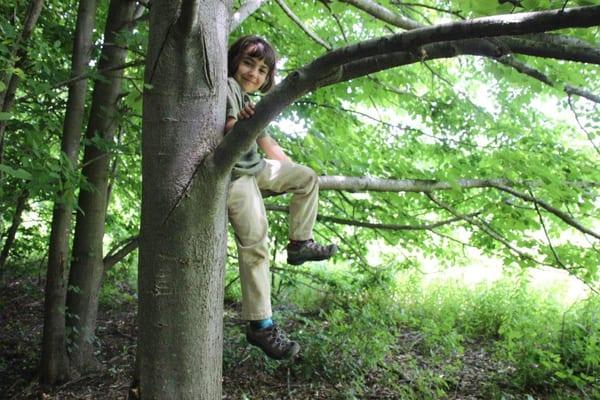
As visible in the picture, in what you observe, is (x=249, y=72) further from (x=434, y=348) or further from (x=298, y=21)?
(x=434, y=348)

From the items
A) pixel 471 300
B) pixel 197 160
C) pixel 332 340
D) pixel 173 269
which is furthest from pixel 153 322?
pixel 471 300

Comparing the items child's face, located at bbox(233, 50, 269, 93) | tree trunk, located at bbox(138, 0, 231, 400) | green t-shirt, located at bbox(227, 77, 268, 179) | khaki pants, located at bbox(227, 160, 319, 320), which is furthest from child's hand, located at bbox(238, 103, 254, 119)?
child's face, located at bbox(233, 50, 269, 93)

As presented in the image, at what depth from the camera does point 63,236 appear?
3.96m

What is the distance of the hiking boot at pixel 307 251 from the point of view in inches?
97.7

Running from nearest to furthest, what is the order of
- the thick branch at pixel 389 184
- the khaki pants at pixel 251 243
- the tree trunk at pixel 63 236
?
the khaki pants at pixel 251 243 < the thick branch at pixel 389 184 < the tree trunk at pixel 63 236

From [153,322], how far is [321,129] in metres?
3.13

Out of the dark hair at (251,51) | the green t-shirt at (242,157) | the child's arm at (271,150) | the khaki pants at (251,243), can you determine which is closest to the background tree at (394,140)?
the dark hair at (251,51)

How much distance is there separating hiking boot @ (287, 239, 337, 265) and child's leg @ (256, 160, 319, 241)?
4 centimetres

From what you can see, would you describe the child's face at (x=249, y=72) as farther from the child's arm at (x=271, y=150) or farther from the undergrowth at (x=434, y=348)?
the undergrowth at (x=434, y=348)

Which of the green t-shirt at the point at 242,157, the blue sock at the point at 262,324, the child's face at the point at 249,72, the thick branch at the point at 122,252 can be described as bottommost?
the blue sock at the point at 262,324

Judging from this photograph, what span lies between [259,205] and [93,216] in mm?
2513

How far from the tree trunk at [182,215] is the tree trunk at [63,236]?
2140 mm

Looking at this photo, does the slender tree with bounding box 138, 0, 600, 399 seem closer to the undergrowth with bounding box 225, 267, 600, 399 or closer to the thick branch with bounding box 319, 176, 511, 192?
the thick branch with bounding box 319, 176, 511, 192

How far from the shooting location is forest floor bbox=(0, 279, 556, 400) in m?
4.00
